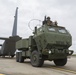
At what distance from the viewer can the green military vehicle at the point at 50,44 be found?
13.8 meters

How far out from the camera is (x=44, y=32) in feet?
45.7

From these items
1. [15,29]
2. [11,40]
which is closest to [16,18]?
[15,29]

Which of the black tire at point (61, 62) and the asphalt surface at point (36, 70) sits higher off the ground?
the black tire at point (61, 62)

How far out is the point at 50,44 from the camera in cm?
1370

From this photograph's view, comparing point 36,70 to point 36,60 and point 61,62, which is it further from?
point 61,62

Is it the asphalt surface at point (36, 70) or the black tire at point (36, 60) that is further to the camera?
the black tire at point (36, 60)

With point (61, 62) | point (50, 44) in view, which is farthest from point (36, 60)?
point (61, 62)

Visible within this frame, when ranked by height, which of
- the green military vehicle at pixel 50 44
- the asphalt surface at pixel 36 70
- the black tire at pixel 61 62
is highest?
the green military vehicle at pixel 50 44

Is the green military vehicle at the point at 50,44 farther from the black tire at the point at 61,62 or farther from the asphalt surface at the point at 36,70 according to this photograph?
the asphalt surface at the point at 36,70

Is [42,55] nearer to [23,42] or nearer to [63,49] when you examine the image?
[63,49]

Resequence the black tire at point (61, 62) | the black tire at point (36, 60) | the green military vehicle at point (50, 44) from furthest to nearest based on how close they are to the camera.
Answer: the black tire at point (61, 62), the black tire at point (36, 60), the green military vehicle at point (50, 44)

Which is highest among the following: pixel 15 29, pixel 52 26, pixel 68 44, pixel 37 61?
pixel 15 29

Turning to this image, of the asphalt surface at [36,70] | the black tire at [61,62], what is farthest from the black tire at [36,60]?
the black tire at [61,62]

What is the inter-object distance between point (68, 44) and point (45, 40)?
1550 mm
